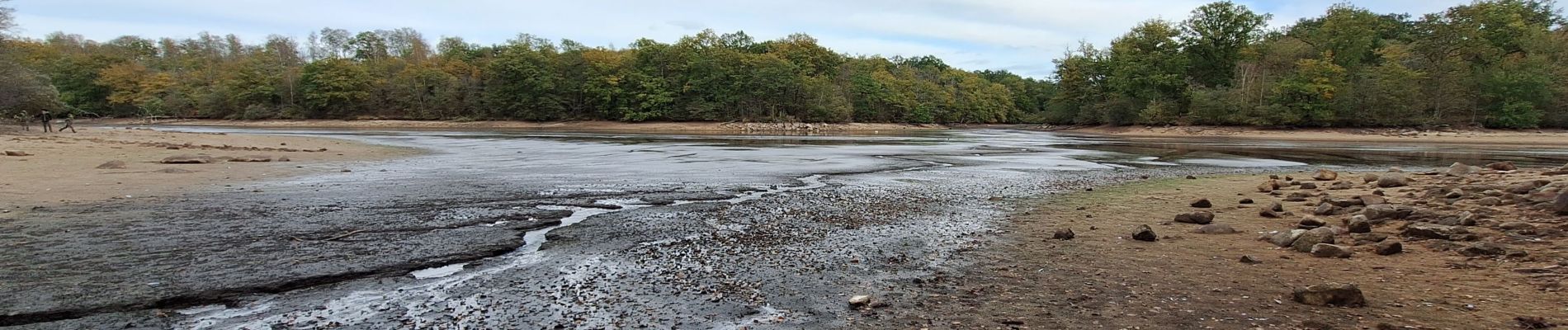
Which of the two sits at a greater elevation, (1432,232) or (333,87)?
(333,87)

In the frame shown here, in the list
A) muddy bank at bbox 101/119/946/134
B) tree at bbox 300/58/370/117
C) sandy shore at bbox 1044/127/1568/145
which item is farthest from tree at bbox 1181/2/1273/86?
tree at bbox 300/58/370/117

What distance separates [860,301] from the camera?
4816mm

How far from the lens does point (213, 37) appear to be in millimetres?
141625

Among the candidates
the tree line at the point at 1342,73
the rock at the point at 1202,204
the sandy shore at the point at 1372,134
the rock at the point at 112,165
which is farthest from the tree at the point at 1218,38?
the rock at the point at 112,165

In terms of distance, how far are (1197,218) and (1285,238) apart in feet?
5.20

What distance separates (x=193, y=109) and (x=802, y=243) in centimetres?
12080

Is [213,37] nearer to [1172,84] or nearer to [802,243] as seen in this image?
[1172,84]

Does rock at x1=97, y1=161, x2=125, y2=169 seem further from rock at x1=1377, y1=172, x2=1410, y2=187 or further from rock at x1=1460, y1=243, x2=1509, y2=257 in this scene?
rock at x1=1377, y1=172, x2=1410, y2=187

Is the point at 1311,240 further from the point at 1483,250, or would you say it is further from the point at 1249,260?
the point at 1483,250

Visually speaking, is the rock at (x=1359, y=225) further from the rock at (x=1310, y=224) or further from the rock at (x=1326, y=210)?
the rock at (x=1326, y=210)

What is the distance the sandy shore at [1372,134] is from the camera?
48.2m

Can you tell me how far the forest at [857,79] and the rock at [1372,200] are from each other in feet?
169

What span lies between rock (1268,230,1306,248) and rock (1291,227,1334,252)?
0.03 meters

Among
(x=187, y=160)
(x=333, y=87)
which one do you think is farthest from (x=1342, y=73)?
(x=333, y=87)
